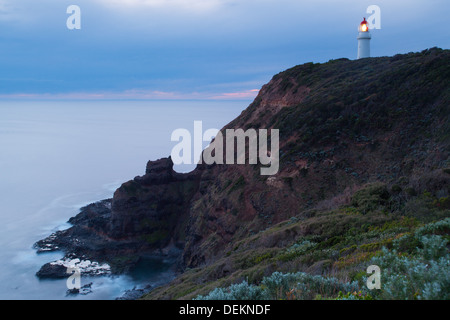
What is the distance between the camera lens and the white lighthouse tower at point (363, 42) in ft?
121

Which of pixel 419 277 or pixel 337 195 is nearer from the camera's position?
pixel 419 277

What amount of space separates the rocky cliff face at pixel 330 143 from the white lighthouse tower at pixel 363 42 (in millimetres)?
3152

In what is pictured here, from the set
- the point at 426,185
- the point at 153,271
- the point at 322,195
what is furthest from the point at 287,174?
the point at 153,271

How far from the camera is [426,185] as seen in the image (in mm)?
11430

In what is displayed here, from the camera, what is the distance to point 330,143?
23.0 m

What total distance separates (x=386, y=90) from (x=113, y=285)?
2609 centimetres

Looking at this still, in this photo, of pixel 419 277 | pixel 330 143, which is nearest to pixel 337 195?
pixel 330 143

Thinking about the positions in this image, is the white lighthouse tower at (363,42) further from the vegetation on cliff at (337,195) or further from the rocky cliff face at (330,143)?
the vegetation on cliff at (337,195)

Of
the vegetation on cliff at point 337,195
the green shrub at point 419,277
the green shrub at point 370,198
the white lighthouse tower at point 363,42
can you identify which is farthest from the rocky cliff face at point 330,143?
the green shrub at point 419,277

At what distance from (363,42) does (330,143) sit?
19538 millimetres

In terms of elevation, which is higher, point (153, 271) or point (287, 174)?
point (287, 174)

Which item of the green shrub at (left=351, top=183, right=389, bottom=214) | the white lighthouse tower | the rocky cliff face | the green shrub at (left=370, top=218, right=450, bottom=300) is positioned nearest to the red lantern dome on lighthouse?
the white lighthouse tower

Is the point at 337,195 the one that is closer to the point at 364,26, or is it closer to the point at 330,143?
the point at 330,143

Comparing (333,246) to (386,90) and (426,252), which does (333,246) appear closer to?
(426,252)
